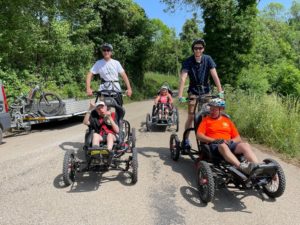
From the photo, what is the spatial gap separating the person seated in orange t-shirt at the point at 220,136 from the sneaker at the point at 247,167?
5.7 inches

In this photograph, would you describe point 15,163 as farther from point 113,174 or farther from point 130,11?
point 130,11

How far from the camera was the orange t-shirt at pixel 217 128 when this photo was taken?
6133 mm

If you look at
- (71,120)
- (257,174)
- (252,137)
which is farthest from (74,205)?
(71,120)

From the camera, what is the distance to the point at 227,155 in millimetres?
5461

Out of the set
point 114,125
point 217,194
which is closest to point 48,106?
point 114,125

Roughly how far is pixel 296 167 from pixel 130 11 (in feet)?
85.0

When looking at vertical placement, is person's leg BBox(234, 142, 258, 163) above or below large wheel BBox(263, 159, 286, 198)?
above

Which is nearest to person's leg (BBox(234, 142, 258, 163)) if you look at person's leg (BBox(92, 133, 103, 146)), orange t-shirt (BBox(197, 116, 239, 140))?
orange t-shirt (BBox(197, 116, 239, 140))

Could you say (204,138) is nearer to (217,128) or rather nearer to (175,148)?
(217,128)

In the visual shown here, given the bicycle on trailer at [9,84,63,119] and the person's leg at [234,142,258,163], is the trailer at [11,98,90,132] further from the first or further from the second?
the person's leg at [234,142,258,163]

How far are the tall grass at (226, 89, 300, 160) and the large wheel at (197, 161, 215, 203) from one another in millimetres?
3535

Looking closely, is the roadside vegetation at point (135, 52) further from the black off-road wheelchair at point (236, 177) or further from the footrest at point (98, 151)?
the footrest at point (98, 151)

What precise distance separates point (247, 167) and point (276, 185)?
82cm

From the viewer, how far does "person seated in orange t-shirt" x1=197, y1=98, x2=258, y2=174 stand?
217 inches
